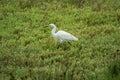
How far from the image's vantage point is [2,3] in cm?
1634

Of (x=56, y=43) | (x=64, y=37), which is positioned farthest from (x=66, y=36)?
(x=56, y=43)

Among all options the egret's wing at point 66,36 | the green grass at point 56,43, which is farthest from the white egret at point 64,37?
the green grass at point 56,43

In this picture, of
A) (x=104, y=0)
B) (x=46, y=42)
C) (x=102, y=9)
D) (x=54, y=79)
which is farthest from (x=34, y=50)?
(x=104, y=0)

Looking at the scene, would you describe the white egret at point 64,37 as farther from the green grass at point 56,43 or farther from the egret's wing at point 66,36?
the green grass at point 56,43

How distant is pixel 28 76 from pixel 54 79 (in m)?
0.92

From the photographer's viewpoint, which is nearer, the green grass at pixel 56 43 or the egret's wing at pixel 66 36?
the green grass at pixel 56 43

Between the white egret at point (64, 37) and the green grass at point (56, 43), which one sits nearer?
the green grass at point (56, 43)

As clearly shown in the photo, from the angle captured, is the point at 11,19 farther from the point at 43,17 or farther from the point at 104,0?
the point at 104,0

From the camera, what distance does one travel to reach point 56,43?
38.8ft

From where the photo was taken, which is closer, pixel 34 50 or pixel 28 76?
pixel 28 76

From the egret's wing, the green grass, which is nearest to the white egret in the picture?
the egret's wing

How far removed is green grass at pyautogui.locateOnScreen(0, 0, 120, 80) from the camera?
334 inches

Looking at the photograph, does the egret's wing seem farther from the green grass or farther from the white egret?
the green grass

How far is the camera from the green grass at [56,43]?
8.48 m
